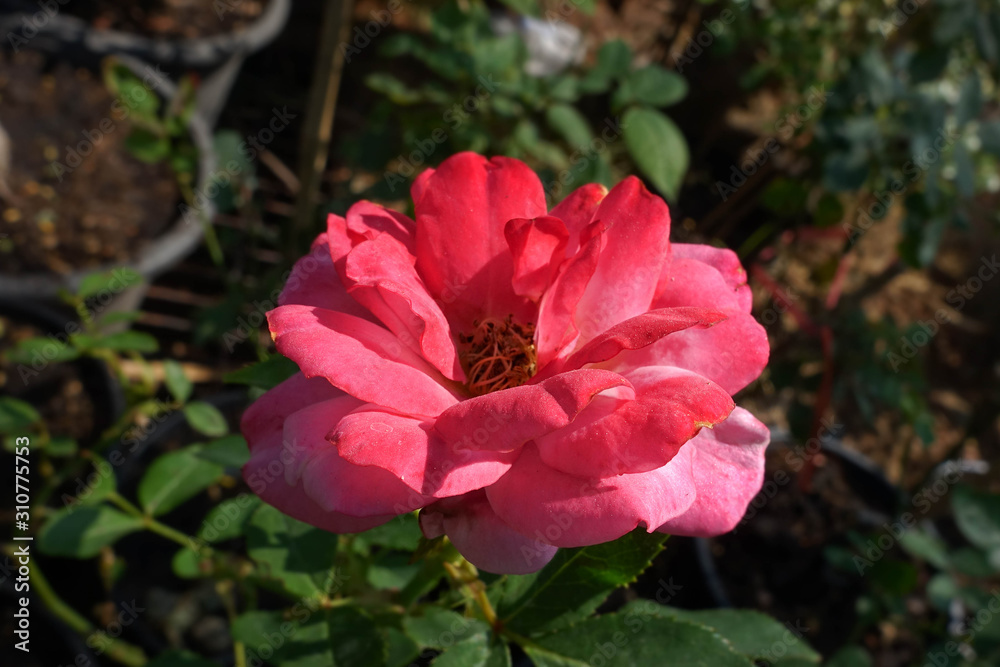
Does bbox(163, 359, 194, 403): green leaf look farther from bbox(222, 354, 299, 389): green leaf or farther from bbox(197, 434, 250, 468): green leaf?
bbox(222, 354, 299, 389): green leaf

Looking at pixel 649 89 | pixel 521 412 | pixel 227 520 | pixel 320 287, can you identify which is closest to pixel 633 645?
pixel 521 412

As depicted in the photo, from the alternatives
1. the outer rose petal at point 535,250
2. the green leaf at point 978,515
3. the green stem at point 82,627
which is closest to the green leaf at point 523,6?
the outer rose petal at point 535,250

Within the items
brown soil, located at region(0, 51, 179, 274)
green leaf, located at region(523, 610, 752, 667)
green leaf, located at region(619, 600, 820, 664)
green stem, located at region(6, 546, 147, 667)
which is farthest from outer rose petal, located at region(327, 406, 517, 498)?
brown soil, located at region(0, 51, 179, 274)

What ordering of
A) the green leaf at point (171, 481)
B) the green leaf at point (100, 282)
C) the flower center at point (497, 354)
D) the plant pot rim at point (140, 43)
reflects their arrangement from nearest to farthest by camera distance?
the flower center at point (497, 354)
the green leaf at point (171, 481)
the green leaf at point (100, 282)
the plant pot rim at point (140, 43)

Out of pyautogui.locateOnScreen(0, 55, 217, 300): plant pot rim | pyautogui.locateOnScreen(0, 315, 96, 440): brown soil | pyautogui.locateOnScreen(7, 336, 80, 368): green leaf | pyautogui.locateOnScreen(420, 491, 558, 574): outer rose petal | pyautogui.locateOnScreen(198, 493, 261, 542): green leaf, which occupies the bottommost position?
pyautogui.locateOnScreen(0, 315, 96, 440): brown soil

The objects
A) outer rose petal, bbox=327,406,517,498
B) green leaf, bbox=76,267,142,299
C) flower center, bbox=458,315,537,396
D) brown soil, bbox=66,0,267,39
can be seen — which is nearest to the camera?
outer rose petal, bbox=327,406,517,498

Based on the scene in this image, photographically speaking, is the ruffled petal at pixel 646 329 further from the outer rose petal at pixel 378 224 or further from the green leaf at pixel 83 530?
the green leaf at pixel 83 530

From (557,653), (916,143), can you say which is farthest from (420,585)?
(916,143)
